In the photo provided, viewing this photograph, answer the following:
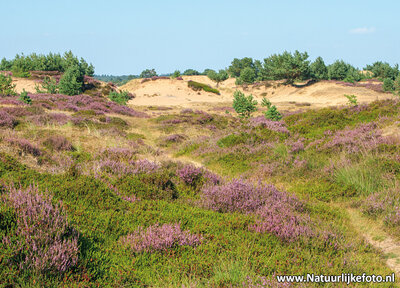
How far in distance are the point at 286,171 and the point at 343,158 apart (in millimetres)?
1552

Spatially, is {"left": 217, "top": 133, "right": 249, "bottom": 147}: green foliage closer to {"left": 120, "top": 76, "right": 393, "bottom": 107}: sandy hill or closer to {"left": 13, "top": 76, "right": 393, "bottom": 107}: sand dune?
{"left": 13, "top": 76, "right": 393, "bottom": 107}: sand dune

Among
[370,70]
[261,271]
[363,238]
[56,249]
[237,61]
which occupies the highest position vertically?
[237,61]

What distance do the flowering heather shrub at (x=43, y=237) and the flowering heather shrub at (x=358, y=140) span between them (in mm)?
7832

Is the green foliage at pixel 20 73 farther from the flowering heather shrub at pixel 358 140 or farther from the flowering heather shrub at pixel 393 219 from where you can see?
the flowering heather shrub at pixel 393 219

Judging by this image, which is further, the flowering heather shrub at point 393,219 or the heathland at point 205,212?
the flowering heather shrub at point 393,219

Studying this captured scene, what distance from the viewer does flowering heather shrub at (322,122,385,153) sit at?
871 cm

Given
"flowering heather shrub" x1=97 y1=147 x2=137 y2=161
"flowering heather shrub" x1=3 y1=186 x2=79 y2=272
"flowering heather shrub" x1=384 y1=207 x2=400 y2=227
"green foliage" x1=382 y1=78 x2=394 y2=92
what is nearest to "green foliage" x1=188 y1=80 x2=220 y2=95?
"green foliage" x1=382 y1=78 x2=394 y2=92

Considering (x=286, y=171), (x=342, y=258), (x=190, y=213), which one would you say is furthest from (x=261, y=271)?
(x=286, y=171)

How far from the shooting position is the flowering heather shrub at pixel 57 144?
9961 millimetres

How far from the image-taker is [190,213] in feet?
17.0

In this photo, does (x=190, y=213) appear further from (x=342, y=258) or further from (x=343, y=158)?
(x=343, y=158)

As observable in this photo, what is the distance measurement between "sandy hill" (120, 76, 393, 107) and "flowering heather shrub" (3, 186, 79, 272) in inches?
1645

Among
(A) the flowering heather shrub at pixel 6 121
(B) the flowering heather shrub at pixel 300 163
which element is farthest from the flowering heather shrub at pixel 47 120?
(B) the flowering heather shrub at pixel 300 163

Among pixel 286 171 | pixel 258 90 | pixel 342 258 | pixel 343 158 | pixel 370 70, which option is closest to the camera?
pixel 342 258
